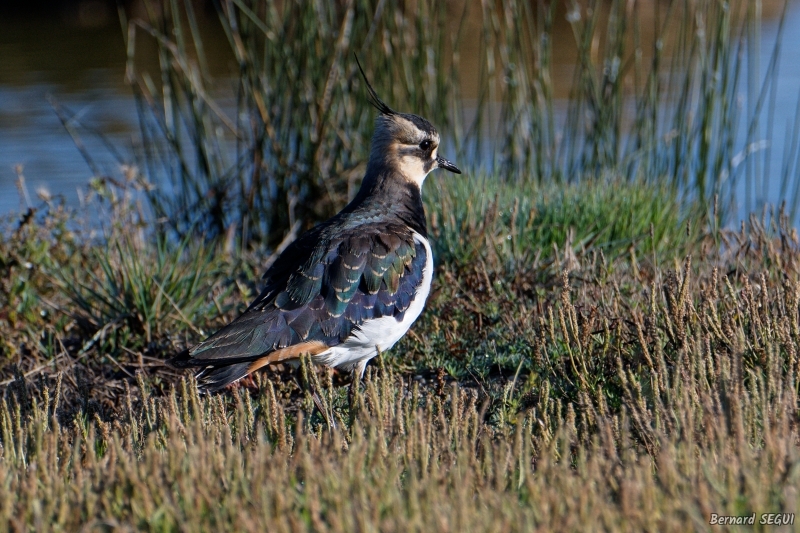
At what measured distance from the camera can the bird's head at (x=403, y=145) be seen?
17.2 feet

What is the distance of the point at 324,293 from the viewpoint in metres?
4.36

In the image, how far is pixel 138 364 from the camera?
15.6 ft

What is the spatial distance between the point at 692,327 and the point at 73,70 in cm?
1341

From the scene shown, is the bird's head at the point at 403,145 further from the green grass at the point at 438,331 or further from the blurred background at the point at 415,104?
the blurred background at the point at 415,104

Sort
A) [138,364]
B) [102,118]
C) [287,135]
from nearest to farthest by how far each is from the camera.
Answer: [138,364], [287,135], [102,118]

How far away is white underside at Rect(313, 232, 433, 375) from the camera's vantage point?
14.2ft

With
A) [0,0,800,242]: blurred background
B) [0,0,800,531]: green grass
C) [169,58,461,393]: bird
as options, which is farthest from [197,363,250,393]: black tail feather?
[0,0,800,242]: blurred background

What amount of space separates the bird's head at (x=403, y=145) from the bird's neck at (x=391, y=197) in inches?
1.4

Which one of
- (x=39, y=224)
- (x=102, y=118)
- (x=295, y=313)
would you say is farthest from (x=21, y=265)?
(x=102, y=118)

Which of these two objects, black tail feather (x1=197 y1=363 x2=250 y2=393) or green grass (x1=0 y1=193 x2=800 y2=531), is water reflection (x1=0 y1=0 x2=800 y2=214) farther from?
black tail feather (x1=197 y1=363 x2=250 y2=393)

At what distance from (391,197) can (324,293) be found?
0.91 metres

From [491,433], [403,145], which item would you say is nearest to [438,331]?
[403,145]

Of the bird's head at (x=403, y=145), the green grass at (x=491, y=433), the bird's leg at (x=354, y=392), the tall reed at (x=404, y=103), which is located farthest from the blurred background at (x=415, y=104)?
the bird's leg at (x=354, y=392)

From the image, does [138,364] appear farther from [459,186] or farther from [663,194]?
[663,194]
